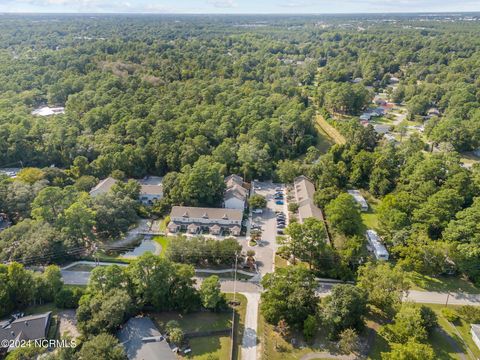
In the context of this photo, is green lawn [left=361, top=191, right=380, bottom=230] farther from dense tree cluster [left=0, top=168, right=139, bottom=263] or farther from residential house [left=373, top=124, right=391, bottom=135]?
dense tree cluster [left=0, top=168, right=139, bottom=263]

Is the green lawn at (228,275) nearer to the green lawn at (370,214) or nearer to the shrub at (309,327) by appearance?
the shrub at (309,327)

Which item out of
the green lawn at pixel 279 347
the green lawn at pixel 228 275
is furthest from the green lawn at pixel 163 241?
the green lawn at pixel 279 347

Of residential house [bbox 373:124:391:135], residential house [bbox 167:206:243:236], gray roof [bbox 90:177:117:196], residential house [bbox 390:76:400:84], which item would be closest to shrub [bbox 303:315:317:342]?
residential house [bbox 167:206:243:236]

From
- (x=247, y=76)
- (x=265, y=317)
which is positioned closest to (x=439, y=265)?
(x=265, y=317)

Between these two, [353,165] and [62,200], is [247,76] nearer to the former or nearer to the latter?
[353,165]

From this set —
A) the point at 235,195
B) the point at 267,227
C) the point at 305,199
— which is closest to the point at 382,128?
the point at 305,199

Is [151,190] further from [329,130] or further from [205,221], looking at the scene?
[329,130]
